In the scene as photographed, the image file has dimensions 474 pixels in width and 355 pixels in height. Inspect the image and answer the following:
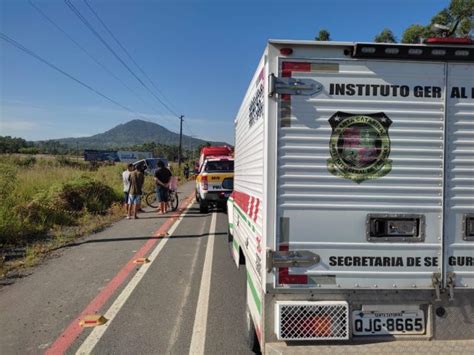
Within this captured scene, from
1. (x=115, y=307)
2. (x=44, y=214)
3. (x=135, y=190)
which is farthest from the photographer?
(x=135, y=190)

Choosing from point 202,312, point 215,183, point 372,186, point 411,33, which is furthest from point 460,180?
point 411,33

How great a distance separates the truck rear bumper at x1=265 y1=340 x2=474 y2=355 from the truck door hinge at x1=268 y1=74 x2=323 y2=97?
182 centimetres

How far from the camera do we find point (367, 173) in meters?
3.50

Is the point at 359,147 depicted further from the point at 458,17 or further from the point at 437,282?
the point at 458,17

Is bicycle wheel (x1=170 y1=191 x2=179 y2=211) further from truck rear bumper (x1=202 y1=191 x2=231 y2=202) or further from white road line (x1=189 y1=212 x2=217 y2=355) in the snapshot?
white road line (x1=189 y1=212 x2=217 y2=355)

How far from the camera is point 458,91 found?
350cm

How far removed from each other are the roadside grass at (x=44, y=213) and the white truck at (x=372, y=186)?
6.11 meters

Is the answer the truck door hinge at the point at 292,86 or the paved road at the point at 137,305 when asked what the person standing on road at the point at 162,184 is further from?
the truck door hinge at the point at 292,86

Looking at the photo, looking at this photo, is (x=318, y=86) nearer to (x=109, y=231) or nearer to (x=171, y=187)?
(x=109, y=231)

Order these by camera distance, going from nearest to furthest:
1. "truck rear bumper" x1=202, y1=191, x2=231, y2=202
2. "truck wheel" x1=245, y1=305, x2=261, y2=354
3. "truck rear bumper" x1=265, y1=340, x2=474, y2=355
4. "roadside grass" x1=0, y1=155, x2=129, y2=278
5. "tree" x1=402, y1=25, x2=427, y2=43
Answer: "truck rear bumper" x1=265, y1=340, x2=474, y2=355 → "truck wheel" x1=245, y1=305, x2=261, y2=354 → "roadside grass" x1=0, y1=155, x2=129, y2=278 → "truck rear bumper" x1=202, y1=191, x2=231, y2=202 → "tree" x1=402, y1=25, x2=427, y2=43

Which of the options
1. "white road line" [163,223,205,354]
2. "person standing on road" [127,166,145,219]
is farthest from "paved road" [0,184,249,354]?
"person standing on road" [127,166,145,219]

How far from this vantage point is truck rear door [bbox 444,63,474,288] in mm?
3496

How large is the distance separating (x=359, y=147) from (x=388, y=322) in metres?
1.31

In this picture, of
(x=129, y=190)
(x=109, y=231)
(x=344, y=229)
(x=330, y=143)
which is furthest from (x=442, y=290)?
(x=129, y=190)
